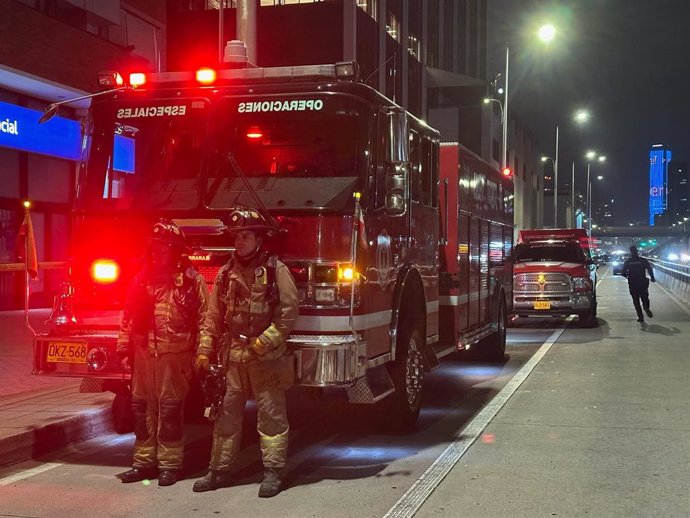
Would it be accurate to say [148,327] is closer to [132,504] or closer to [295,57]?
[132,504]

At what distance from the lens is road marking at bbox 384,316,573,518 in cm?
565

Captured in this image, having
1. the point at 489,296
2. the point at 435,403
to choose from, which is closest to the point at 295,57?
the point at 489,296

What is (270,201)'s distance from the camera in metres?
6.93

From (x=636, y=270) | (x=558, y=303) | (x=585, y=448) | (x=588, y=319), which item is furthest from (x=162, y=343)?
(x=636, y=270)

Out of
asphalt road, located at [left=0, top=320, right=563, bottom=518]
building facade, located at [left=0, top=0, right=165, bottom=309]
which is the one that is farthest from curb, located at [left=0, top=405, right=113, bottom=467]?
building facade, located at [left=0, top=0, right=165, bottom=309]

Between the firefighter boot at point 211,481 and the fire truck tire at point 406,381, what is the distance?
7.52ft

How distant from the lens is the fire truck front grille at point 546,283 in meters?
19.7

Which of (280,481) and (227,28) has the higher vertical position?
(227,28)

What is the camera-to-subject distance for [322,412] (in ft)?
30.6

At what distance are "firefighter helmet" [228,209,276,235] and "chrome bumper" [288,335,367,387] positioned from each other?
38.3 inches

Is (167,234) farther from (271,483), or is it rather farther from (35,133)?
(35,133)

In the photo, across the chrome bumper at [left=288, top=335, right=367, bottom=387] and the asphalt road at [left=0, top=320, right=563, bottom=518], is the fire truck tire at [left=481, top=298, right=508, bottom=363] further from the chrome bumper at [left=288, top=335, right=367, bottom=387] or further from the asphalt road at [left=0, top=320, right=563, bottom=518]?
the chrome bumper at [left=288, top=335, right=367, bottom=387]

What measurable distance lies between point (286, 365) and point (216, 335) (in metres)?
0.54

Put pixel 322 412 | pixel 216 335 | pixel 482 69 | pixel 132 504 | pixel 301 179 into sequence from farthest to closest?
pixel 482 69 → pixel 322 412 → pixel 301 179 → pixel 216 335 → pixel 132 504
